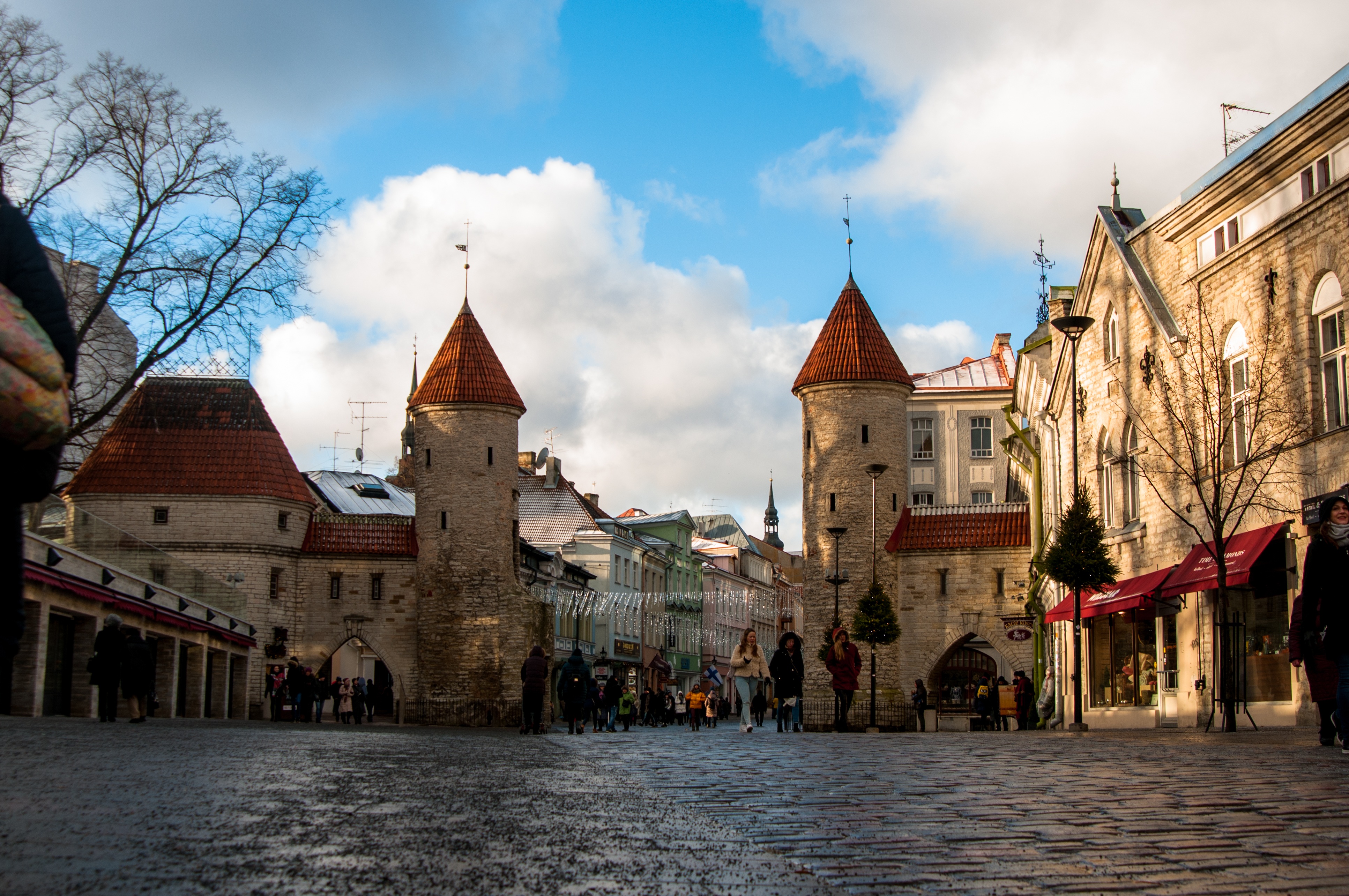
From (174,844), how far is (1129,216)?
27073 mm

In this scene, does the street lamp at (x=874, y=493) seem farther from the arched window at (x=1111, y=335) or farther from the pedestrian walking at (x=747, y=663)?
the pedestrian walking at (x=747, y=663)

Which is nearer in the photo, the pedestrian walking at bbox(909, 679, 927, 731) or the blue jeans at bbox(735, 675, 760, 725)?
the blue jeans at bbox(735, 675, 760, 725)

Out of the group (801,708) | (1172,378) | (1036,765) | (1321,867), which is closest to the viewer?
(1321,867)

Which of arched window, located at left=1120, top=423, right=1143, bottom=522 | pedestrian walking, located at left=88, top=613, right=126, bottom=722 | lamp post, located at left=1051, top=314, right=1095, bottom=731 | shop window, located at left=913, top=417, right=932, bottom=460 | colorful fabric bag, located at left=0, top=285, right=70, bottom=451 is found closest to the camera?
colorful fabric bag, located at left=0, top=285, right=70, bottom=451

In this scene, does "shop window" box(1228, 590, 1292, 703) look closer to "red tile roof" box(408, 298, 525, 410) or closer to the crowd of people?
the crowd of people

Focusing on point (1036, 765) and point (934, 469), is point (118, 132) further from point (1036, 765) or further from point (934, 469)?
point (934, 469)

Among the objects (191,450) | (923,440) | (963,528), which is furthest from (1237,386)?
(923,440)

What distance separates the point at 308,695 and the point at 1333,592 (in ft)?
116

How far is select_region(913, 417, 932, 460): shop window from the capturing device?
62938 mm

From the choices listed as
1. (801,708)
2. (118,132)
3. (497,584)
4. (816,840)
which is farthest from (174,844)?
(497,584)

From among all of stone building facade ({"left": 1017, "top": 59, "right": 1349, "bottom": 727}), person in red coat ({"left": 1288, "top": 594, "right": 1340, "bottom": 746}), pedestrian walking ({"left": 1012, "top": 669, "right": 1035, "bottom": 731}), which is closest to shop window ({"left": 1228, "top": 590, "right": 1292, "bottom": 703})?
stone building facade ({"left": 1017, "top": 59, "right": 1349, "bottom": 727})

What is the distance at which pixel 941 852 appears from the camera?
18.0ft

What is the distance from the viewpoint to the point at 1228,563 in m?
21.2

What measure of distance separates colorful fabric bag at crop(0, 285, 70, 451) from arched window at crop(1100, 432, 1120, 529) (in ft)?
91.0
